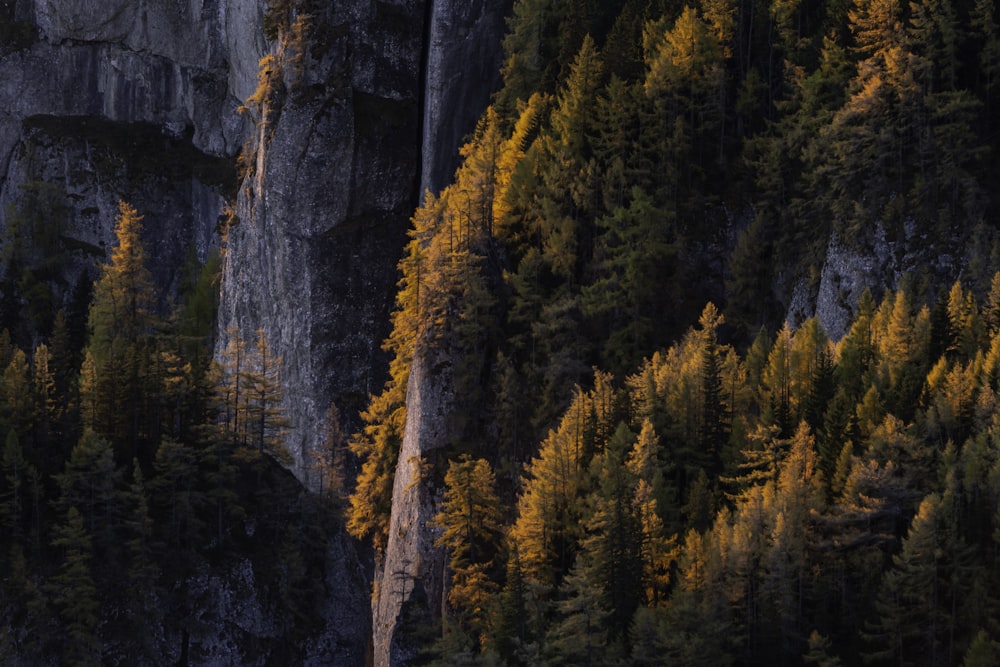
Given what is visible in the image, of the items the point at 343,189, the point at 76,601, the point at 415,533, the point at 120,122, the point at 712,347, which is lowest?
the point at 76,601

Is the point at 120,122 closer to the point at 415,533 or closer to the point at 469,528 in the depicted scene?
the point at 415,533

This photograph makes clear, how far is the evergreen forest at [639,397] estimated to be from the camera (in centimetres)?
5572

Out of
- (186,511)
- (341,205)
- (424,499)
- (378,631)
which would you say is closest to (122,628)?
(186,511)

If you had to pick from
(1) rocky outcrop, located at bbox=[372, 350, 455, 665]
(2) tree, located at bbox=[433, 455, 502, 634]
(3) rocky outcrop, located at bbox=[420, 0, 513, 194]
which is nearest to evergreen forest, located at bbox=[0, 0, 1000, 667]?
(2) tree, located at bbox=[433, 455, 502, 634]

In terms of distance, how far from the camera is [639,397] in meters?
68.2

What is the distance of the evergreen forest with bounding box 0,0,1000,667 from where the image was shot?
55.7 metres

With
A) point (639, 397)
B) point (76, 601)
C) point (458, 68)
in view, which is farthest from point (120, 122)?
point (639, 397)

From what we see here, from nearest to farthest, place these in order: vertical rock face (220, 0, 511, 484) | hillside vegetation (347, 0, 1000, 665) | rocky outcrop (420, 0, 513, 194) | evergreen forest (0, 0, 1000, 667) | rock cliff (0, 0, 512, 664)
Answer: hillside vegetation (347, 0, 1000, 665)
evergreen forest (0, 0, 1000, 667)
rocky outcrop (420, 0, 513, 194)
rock cliff (0, 0, 512, 664)
vertical rock face (220, 0, 511, 484)

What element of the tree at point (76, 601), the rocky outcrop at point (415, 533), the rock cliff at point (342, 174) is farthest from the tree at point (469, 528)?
the tree at point (76, 601)

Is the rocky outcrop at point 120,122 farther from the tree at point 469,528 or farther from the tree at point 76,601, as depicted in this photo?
the tree at point 469,528

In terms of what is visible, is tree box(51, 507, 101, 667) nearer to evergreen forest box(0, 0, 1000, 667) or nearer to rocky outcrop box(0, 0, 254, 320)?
evergreen forest box(0, 0, 1000, 667)

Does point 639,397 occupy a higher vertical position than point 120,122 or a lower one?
lower

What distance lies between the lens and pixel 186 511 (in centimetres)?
8812

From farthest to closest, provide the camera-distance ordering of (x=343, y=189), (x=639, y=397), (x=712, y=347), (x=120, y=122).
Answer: (x=120, y=122), (x=343, y=189), (x=639, y=397), (x=712, y=347)
